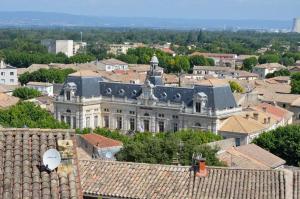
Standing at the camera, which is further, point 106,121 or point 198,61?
point 198,61

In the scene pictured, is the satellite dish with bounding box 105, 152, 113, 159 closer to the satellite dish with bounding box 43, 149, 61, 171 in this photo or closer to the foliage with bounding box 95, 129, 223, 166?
the foliage with bounding box 95, 129, 223, 166

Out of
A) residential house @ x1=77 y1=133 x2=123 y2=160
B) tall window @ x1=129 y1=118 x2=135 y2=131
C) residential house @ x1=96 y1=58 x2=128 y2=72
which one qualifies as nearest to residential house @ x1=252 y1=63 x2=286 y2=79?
residential house @ x1=96 y1=58 x2=128 y2=72

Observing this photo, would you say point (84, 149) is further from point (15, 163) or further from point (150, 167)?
point (15, 163)

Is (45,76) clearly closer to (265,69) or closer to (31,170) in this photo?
(265,69)

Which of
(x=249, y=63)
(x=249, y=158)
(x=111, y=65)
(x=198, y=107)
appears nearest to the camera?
(x=249, y=158)

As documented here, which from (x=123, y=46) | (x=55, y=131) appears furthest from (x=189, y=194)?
(x=123, y=46)

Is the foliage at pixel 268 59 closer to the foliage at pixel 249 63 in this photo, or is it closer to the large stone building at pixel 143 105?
the foliage at pixel 249 63

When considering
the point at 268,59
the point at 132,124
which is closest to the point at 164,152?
the point at 132,124
